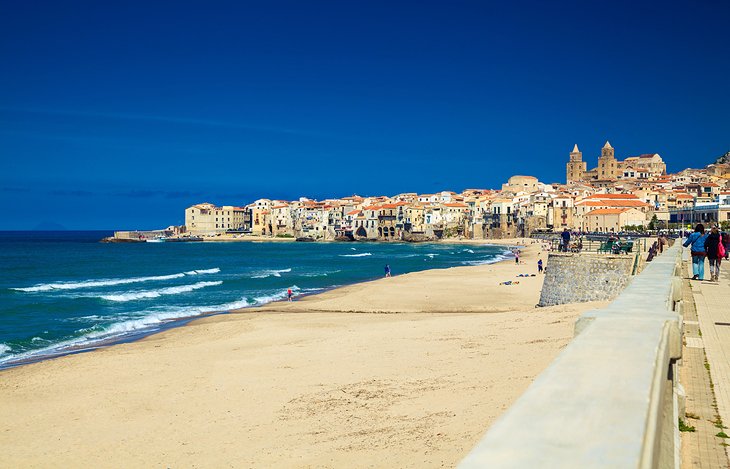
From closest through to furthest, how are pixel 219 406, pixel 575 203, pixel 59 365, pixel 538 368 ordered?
pixel 538 368, pixel 219 406, pixel 59 365, pixel 575 203

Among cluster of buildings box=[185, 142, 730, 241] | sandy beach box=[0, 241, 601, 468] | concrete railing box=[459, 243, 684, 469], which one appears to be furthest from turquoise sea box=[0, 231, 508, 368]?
cluster of buildings box=[185, 142, 730, 241]

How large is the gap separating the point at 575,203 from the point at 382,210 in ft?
135

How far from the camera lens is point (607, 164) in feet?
541

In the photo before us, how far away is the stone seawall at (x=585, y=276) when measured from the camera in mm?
19906

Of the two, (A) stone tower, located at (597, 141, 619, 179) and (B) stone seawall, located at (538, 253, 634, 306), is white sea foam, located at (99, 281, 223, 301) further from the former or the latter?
(A) stone tower, located at (597, 141, 619, 179)

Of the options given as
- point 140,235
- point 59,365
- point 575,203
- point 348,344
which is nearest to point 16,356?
point 59,365

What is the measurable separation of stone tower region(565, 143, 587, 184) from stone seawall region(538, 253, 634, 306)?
528 ft

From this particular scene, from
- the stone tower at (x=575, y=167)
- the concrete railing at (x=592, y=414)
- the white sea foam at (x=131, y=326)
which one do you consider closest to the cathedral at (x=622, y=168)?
the stone tower at (x=575, y=167)

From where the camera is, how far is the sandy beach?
897 centimetres

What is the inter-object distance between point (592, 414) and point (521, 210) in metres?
122

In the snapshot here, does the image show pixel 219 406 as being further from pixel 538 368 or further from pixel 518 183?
pixel 518 183

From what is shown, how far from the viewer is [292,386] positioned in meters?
12.7

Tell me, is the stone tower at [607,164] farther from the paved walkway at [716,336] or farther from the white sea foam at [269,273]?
the paved walkway at [716,336]

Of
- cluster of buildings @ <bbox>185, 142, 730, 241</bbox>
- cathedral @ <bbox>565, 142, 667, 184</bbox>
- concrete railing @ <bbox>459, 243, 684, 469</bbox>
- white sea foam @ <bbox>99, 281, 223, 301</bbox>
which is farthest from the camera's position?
cathedral @ <bbox>565, 142, 667, 184</bbox>
